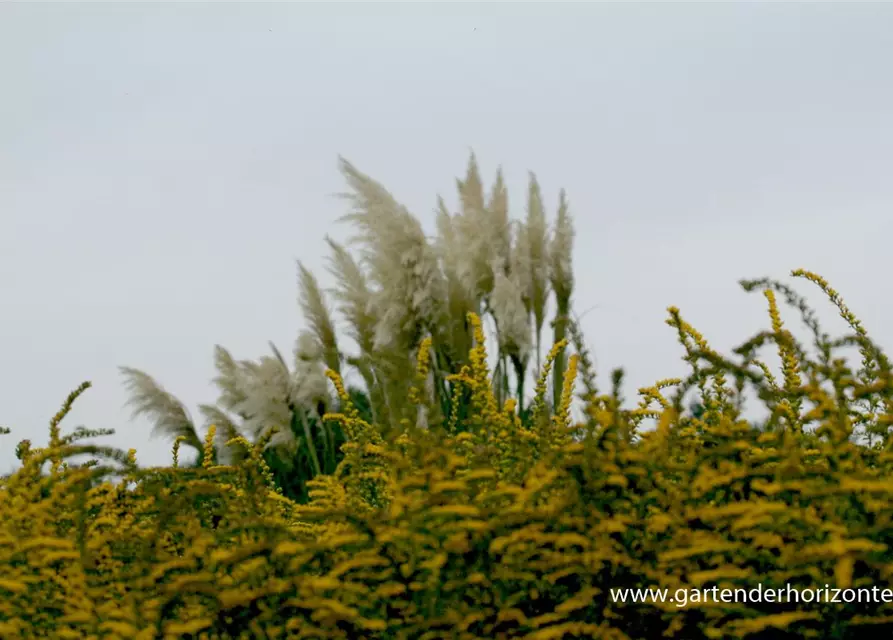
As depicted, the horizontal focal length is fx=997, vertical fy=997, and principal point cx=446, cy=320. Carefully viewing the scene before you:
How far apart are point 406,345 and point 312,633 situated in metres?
4.64

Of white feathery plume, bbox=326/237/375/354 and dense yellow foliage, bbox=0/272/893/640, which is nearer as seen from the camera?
dense yellow foliage, bbox=0/272/893/640

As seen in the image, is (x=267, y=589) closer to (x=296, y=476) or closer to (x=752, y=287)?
(x=752, y=287)

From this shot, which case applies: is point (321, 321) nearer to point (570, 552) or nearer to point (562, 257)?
point (562, 257)

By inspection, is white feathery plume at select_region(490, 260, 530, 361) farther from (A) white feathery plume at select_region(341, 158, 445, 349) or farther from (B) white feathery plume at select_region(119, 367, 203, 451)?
(B) white feathery plume at select_region(119, 367, 203, 451)

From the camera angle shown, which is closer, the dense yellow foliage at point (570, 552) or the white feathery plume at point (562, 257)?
the dense yellow foliage at point (570, 552)

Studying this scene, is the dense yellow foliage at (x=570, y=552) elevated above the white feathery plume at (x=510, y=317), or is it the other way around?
the white feathery plume at (x=510, y=317)

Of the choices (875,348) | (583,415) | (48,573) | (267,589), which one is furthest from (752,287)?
(48,573)

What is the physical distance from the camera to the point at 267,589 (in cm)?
195

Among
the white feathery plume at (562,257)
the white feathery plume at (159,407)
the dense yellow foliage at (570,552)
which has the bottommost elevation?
the dense yellow foliage at (570,552)

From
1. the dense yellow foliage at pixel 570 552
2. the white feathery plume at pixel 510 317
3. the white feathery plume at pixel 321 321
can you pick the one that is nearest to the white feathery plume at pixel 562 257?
the white feathery plume at pixel 510 317

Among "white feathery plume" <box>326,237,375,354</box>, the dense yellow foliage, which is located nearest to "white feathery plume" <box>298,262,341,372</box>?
"white feathery plume" <box>326,237,375,354</box>

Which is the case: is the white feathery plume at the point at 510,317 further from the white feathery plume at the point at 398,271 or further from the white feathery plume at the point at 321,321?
the white feathery plume at the point at 321,321

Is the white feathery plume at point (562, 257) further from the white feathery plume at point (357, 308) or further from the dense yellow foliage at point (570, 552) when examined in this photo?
the dense yellow foliage at point (570, 552)

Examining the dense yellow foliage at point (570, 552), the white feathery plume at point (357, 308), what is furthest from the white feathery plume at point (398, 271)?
the dense yellow foliage at point (570, 552)
